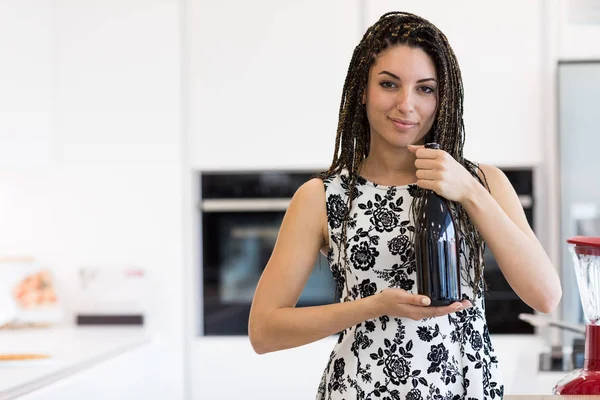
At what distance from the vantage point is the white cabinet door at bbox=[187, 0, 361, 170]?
308 cm

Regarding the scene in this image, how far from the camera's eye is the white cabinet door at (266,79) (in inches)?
121

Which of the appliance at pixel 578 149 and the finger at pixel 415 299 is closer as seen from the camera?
the finger at pixel 415 299

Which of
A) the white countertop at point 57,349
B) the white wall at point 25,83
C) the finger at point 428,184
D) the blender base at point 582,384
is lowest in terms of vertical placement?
the white countertop at point 57,349

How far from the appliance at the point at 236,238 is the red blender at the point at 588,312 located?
5.67ft

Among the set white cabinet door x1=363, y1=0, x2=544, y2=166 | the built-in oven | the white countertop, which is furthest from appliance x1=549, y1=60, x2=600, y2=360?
the white countertop

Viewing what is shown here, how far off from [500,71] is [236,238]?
43.5 inches

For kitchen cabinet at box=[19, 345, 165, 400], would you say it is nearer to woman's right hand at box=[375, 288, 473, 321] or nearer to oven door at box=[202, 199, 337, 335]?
oven door at box=[202, 199, 337, 335]

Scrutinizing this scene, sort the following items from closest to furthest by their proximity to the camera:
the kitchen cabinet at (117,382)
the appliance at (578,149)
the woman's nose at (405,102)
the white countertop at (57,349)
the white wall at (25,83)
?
the woman's nose at (405,102) < the white countertop at (57,349) < the kitchen cabinet at (117,382) < the white wall at (25,83) < the appliance at (578,149)

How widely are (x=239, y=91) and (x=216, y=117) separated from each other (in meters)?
0.12

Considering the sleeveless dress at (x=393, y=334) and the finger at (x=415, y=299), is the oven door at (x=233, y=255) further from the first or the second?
the finger at (x=415, y=299)

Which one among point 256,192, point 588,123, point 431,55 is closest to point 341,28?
point 256,192

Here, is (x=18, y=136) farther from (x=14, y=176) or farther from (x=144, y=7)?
(x=144, y=7)

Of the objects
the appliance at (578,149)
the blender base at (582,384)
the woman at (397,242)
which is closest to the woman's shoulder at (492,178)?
the woman at (397,242)

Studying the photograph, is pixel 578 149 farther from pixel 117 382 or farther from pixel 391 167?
pixel 391 167
